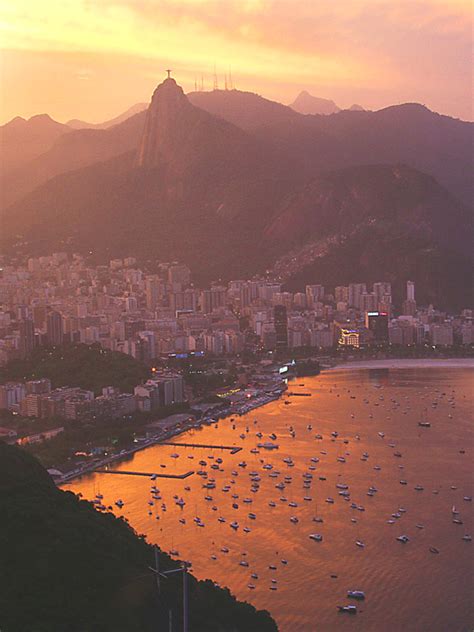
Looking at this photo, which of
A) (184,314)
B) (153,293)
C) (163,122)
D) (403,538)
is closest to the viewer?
(403,538)

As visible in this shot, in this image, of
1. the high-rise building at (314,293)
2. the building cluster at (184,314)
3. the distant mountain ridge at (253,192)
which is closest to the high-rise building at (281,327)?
the building cluster at (184,314)

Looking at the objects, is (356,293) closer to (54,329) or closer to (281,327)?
(281,327)

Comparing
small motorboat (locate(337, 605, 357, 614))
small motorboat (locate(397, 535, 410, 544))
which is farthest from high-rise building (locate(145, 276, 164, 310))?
small motorboat (locate(337, 605, 357, 614))

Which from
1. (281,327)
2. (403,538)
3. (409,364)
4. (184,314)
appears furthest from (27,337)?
(403,538)

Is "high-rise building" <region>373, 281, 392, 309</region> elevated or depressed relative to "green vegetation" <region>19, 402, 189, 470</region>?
elevated

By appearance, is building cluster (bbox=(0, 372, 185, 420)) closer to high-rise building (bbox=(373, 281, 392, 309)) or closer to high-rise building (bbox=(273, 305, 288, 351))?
high-rise building (bbox=(273, 305, 288, 351))

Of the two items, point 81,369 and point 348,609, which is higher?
point 81,369

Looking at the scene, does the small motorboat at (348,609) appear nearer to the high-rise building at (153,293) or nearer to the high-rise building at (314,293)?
the high-rise building at (153,293)
